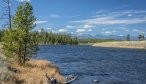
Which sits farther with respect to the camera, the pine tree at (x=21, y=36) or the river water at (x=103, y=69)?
the river water at (x=103, y=69)

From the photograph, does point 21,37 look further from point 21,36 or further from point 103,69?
point 103,69

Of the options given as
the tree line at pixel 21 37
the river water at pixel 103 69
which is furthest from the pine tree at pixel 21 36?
the river water at pixel 103 69

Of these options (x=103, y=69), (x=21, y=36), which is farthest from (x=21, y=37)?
(x=103, y=69)

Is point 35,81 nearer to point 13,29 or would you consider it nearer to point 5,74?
point 5,74

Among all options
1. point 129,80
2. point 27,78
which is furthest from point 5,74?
point 129,80

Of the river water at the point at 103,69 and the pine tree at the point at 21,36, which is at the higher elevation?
the pine tree at the point at 21,36

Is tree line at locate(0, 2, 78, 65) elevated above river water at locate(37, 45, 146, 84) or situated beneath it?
elevated above

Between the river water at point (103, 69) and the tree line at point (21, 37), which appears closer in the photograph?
the tree line at point (21, 37)

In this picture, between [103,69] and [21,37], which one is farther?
[103,69]

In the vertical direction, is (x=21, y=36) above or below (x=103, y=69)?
above

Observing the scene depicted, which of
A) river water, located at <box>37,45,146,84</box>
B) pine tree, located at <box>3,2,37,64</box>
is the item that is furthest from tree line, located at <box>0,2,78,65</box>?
river water, located at <box>37,45,146,84</box>

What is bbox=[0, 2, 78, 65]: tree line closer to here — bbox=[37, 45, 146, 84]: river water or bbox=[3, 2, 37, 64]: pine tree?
bbox=[3, 2, 37, 64]: pine tree

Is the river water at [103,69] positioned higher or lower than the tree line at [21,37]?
lower

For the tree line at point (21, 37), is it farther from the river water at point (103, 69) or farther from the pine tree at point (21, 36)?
the river water at point (103, 69)
